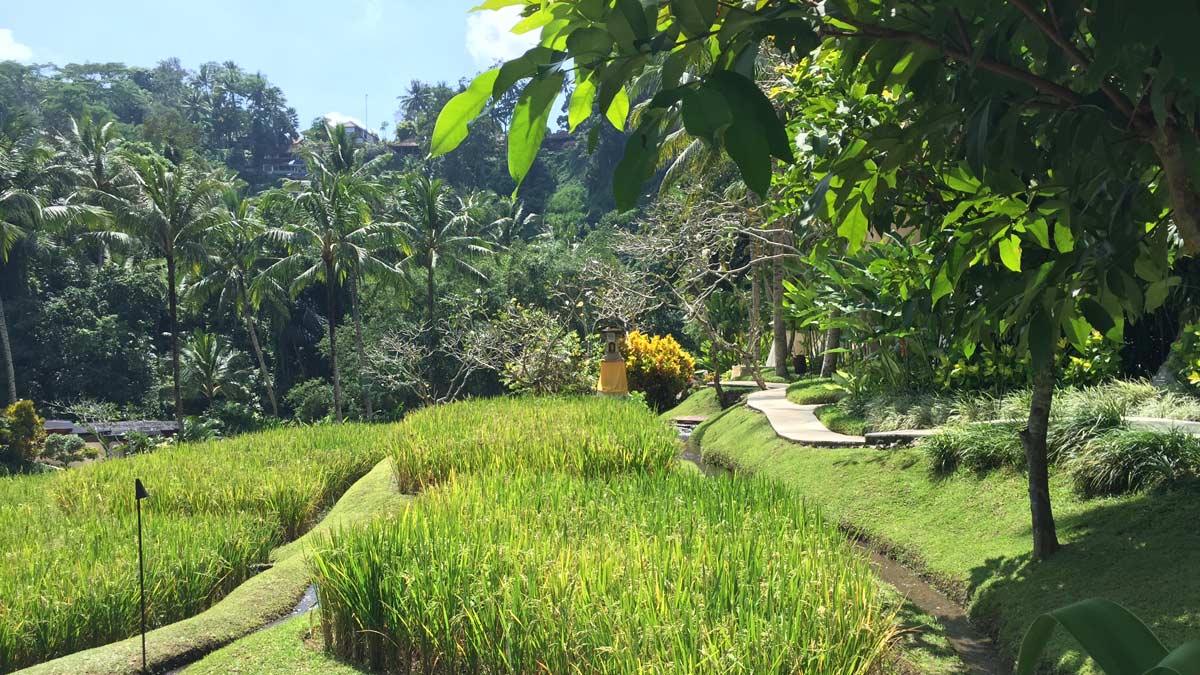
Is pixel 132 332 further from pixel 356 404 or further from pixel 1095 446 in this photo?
pixel 1095 446

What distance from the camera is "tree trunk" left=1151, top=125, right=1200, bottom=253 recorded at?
1780 mm

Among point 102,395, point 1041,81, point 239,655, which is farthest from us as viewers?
point 102,395

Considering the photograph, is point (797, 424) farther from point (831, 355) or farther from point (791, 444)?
point (831, 355)

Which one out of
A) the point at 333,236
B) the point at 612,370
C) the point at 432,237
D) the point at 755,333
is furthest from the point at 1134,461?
the point at 432,237

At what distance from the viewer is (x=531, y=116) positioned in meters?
1.05

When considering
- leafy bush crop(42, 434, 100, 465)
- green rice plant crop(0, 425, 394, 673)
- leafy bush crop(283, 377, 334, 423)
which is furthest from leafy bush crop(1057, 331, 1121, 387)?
leafy bush crop(283, 377, 334, 423)

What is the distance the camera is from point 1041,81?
6.01 ft

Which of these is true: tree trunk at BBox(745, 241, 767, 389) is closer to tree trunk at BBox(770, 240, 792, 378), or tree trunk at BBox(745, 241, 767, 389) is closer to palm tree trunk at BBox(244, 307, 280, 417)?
tree trunk at BBox(770, 240, 792, 378)

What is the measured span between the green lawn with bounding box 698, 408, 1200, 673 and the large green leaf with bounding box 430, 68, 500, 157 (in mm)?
4683

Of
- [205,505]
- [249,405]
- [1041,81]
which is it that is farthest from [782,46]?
[249,405]

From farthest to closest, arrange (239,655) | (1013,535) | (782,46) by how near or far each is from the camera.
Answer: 1. (1013,535)
2. (239,655)
3. (782,46)

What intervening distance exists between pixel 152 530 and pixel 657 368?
1421 centimetres

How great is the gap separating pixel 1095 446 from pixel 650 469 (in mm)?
4290

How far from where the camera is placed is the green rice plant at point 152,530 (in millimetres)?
6918
